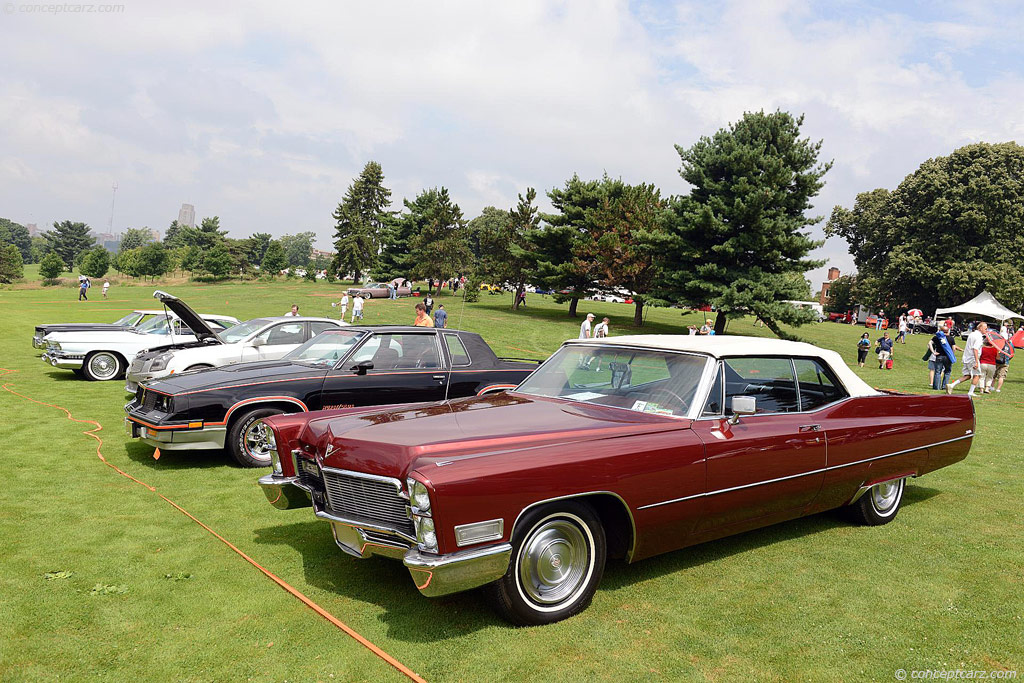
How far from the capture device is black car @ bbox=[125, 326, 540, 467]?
23.1 feet

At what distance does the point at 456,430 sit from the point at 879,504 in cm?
398

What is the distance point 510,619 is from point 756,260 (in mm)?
33108

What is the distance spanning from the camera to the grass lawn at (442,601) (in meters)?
3.36

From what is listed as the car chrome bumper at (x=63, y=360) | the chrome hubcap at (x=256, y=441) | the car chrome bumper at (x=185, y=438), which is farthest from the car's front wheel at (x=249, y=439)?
the car chrome bumper at (x=63, y=360)

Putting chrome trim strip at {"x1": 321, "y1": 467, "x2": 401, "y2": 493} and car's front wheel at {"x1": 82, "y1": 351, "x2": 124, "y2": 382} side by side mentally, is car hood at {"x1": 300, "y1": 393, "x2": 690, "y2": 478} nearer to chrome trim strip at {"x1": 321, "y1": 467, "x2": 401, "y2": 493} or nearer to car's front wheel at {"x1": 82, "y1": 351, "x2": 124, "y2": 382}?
chrome trim strip at {"x1": 321, "y1": 467, "x2": 401, "y2": 493}

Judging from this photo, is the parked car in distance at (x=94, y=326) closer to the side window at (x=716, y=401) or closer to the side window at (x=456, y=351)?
the side window at (x=456, y=351)

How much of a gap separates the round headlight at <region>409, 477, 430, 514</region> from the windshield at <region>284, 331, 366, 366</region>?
4.74m

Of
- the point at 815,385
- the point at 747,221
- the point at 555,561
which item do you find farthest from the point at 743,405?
the point at 747,221

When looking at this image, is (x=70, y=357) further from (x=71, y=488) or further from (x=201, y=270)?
(x=201, y=270)

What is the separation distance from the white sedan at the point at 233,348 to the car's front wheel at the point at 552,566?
254 inches

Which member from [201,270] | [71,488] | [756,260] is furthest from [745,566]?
[201,270]

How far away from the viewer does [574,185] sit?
138ft

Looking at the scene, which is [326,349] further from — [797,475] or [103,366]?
[103,366]

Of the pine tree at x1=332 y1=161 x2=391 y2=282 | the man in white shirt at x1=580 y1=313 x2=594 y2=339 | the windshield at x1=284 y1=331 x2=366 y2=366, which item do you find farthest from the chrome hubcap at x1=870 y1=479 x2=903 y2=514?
the pine tree at x1=332 y1=161 x2=391 y2=282
